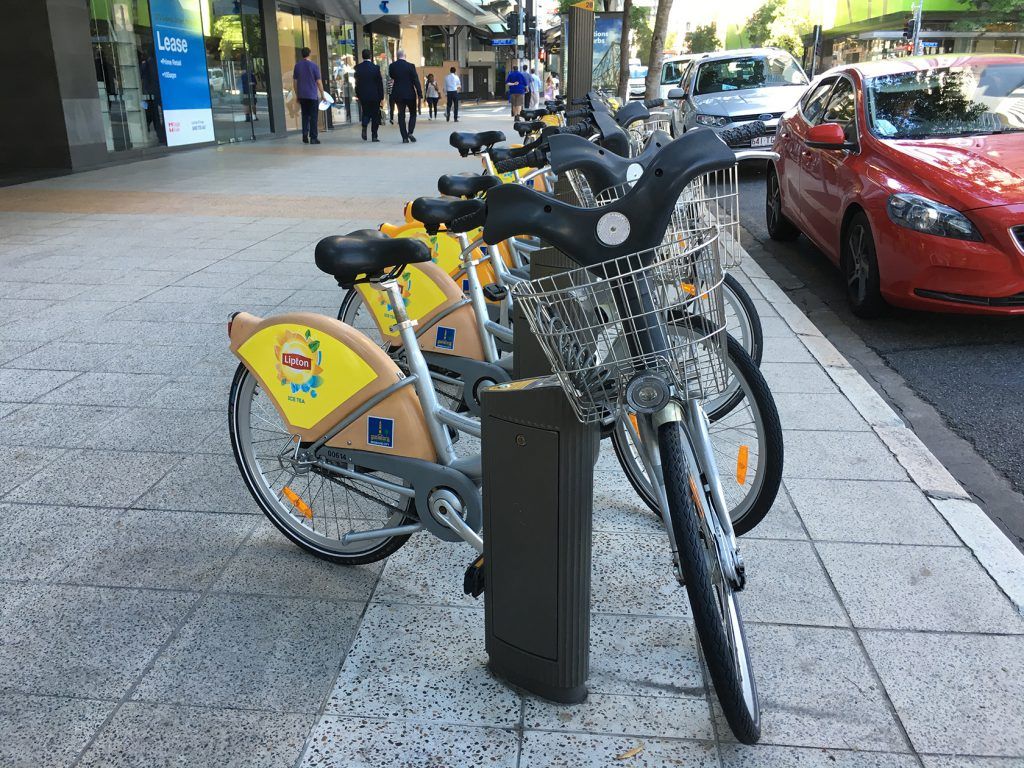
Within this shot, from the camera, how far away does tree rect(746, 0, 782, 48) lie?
63812mm

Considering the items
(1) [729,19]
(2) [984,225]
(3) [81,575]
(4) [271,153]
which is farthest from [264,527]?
(1) [729,19]

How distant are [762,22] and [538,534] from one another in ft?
232

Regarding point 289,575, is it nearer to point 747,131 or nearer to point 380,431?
point 380,431

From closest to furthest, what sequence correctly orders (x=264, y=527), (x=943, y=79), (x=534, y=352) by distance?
(x=534, y=352), (x=264, y=527), (x=943, y=79)

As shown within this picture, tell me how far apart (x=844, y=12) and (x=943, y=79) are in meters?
52.3

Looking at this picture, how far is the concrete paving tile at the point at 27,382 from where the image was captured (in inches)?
175

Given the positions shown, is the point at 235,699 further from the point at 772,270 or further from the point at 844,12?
the point at 844,12

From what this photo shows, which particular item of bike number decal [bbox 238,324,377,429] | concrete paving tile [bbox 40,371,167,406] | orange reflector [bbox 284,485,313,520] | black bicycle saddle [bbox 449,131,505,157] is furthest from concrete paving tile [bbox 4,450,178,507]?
black bicycle saddle [bbox 449,131,505,157]

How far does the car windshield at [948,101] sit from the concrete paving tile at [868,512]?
3.66m

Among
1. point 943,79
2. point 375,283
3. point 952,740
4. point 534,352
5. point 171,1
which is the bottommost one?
point 952,740

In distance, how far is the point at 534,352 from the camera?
112 inches

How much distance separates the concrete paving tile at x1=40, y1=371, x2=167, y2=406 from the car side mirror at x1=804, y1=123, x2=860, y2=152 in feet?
15.3

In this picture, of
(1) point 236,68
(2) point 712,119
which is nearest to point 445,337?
(2) point 712,119

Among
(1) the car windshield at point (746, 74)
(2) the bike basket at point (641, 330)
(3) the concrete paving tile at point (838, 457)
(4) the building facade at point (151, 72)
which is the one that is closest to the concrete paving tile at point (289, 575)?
(2) the bike basket at point (641, 330)
